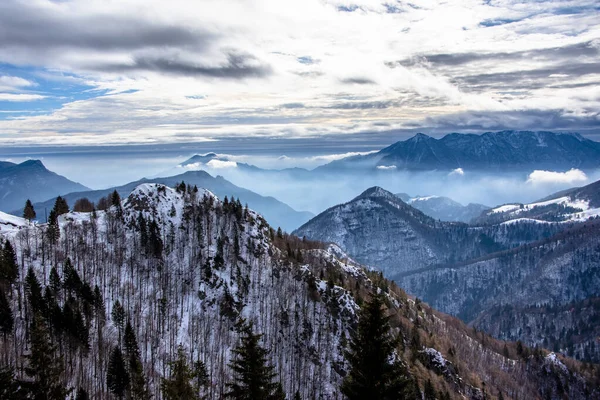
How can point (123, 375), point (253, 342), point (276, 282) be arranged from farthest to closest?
1. point (276, 282)
2. point (123, 375)
3. point (253, 342)

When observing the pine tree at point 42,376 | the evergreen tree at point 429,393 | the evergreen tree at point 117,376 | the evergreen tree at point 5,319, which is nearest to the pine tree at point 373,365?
the pine tree at point 42,376

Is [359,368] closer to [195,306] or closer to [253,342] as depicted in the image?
[253,342]

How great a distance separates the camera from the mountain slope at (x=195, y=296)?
421 ft

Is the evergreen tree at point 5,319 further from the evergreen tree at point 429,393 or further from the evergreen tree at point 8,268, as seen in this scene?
the evergreen tree at point 429,393

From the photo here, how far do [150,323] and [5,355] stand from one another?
45.7 metres

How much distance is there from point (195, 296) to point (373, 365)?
139 metres

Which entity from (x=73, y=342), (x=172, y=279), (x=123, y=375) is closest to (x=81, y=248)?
(x=172, y=279)

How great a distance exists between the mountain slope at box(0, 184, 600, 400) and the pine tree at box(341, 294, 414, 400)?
103 meters

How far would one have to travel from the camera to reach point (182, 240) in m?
176

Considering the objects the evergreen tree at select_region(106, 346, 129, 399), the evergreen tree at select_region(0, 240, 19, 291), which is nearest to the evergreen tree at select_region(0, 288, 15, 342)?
the evergreen tree at select_region(0, 240, 19, 291)

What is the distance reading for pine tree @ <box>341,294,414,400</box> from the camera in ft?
90.3

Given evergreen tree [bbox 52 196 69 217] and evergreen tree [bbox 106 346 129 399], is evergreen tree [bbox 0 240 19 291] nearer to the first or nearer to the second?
evergreen tree [bbox 52 196 69 217]

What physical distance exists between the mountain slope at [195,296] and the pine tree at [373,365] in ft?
337

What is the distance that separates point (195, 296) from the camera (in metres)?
156
